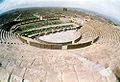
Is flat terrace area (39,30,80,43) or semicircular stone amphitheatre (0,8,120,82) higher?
semicircular stone amphitheatre (0,8,120,82)

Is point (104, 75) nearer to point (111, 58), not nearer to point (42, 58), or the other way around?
point (111, 58)

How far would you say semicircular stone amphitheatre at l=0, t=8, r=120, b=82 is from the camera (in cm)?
2909

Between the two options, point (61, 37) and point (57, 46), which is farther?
point (61, 37)

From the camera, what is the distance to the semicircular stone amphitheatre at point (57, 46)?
29094 millimetres

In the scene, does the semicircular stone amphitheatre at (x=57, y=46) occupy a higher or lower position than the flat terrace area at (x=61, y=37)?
higher

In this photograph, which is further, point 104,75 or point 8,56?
point 8,56

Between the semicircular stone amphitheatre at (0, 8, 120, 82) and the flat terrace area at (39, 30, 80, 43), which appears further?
the flat terrace area at (39, 30, 80, 43)

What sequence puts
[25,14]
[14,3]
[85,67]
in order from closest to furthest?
[85,67] < [25,14] < [14,3]

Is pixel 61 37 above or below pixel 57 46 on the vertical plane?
below

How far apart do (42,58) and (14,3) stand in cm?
2389

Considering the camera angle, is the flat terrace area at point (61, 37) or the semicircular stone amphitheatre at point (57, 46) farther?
the flat terrace area at point (61, 37)

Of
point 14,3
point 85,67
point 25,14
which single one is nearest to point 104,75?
point 85,67

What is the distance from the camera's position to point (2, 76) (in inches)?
1117

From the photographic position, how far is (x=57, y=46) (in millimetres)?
34969
